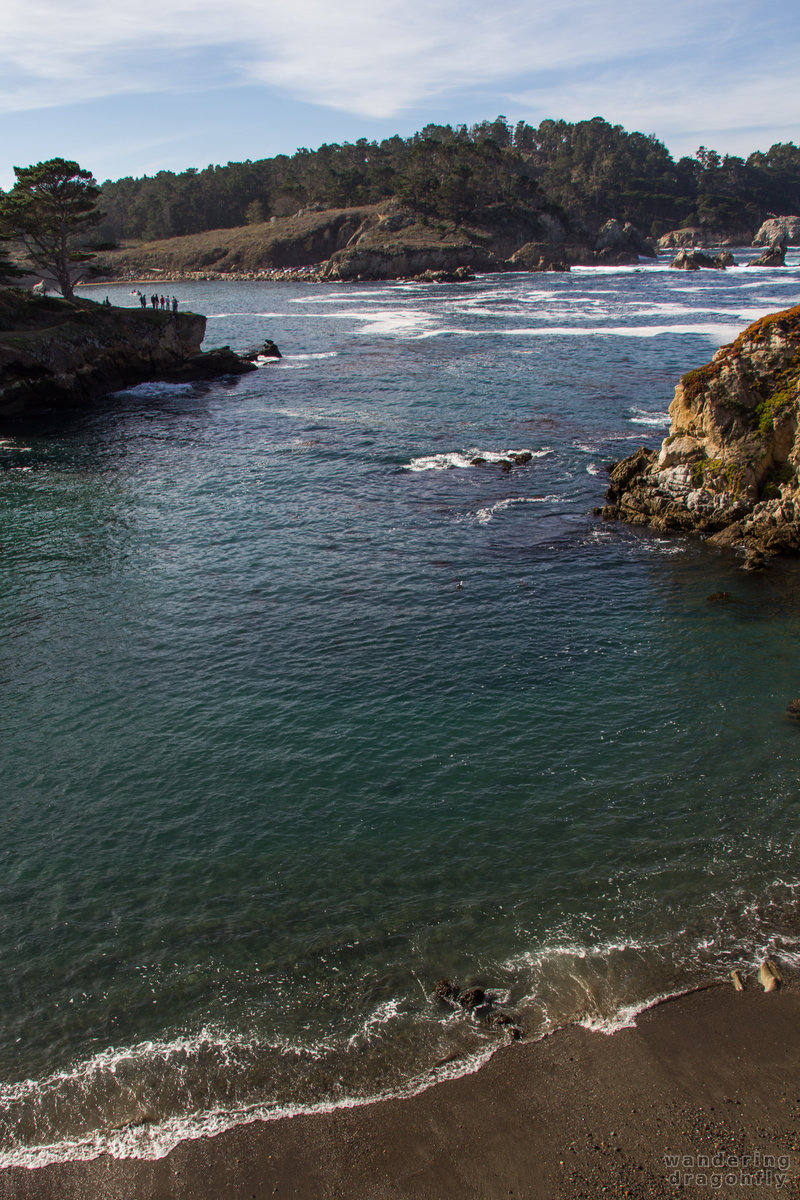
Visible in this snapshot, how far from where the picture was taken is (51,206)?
243 ft

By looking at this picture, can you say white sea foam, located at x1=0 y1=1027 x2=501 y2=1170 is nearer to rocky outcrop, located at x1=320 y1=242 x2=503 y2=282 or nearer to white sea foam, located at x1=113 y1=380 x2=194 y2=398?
white sea foam, located at x1=113 y1=380 x2=194 y2=398

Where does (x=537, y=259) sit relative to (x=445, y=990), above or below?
above

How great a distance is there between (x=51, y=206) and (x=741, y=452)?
71.6 m

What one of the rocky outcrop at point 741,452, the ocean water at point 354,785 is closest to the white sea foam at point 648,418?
the ocean water at point 354,785

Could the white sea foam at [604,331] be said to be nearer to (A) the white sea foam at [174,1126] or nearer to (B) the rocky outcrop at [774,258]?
(A) the white sea foam at [174,1126]

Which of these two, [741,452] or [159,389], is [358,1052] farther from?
[159,389]

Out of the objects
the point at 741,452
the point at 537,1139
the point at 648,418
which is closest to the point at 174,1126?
the point at 537,1139

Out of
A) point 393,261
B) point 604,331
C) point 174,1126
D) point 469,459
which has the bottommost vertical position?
point 174,1126

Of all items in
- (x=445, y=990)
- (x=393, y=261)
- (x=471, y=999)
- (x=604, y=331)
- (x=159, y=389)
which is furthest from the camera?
(x=393, y=261)

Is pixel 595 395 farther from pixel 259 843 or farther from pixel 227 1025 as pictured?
pixel 227 1025

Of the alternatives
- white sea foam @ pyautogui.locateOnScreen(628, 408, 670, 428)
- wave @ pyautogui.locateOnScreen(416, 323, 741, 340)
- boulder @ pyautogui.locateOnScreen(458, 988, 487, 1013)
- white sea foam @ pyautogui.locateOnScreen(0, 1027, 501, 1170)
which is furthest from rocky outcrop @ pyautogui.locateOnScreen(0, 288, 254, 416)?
boulder @ pyautogui.locateOnScreen(458, 988, 487, 1013)

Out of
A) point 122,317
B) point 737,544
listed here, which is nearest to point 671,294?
point 122,317

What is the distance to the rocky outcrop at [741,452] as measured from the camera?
3369 cm

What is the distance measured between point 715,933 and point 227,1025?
10.1 metres
